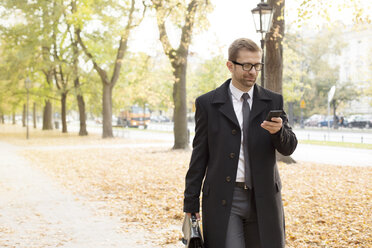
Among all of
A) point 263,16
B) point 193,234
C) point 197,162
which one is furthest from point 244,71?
point 263,16

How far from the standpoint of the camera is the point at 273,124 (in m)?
2.44

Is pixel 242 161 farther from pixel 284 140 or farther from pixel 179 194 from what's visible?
pixel 179 194

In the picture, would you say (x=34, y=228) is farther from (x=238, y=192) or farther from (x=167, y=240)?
(x=238, y=192)

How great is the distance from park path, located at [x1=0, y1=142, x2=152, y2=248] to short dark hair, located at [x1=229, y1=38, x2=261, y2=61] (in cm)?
331

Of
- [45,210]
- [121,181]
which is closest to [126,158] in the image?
[121,181]

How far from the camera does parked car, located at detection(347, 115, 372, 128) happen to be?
38219 millimetres

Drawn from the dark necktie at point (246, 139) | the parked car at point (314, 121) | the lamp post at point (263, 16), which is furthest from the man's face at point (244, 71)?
the parked car at point (314, 121)

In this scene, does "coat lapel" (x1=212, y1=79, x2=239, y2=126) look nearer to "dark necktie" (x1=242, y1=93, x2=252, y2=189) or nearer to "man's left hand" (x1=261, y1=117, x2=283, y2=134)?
"dark necktie" (x1=242, y1=93, x2=252, y2=189)

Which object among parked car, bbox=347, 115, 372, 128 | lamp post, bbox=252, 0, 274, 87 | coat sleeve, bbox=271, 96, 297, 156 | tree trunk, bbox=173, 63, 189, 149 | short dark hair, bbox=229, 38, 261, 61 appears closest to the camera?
coat sleeve, bbox=271, 96, 297, 156

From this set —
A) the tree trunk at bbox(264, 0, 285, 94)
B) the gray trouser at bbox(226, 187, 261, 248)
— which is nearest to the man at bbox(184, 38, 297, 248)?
the gray trouser at bbox(226, 187, 261, 248)

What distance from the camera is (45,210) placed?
7.45m

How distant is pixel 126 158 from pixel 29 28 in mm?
15380

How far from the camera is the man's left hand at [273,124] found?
244 cm

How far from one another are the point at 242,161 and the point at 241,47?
698 mm
